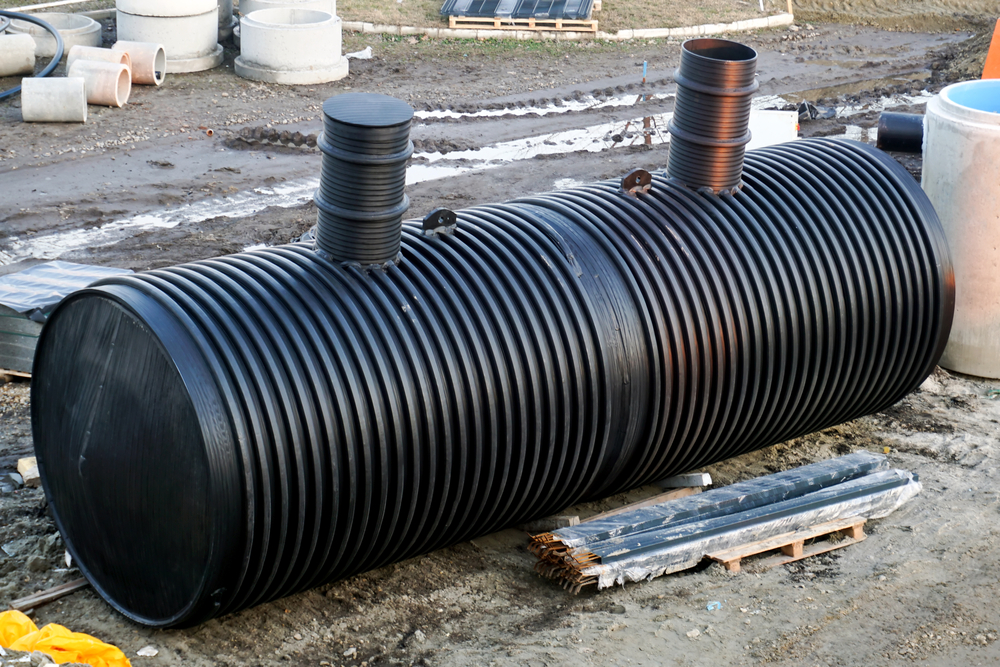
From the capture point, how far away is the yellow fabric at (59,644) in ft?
17.0

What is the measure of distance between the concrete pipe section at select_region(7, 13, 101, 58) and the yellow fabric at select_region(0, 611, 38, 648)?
13563 millimetres

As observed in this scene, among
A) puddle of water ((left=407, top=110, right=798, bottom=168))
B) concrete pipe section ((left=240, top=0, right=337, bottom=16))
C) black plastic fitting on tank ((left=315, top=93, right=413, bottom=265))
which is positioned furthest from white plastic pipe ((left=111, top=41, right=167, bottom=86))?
black plastic fitting on tank ((left=315, top=93, right=413, bottom=265))

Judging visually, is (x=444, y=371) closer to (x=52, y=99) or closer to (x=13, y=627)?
(x=13, y=627)

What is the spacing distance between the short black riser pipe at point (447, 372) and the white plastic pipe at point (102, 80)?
33.6 ft

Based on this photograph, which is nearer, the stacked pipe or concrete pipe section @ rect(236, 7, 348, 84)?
the stacked pipe

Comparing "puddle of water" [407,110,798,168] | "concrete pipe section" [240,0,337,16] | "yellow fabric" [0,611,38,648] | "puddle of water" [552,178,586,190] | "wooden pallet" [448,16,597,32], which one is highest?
"concrete pipe section" [240,0,337,16]

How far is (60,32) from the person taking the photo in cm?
1705

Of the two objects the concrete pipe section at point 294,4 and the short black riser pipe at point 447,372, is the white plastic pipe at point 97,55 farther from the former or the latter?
the short black riser pipe at point 447,372

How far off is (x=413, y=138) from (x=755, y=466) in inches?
332

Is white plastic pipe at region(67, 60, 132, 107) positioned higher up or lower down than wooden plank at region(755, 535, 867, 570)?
higher up

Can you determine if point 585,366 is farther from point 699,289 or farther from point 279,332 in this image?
point 279,332

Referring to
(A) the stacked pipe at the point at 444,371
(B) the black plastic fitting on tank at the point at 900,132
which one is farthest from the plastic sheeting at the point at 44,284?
(B) the black plastic fitting on tank at the point at 900,132

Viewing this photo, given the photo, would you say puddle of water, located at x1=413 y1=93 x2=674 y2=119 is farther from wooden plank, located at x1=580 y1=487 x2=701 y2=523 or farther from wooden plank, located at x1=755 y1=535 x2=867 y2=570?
wooden plank, located at x1=755 y1=535 x2=867 y2=570

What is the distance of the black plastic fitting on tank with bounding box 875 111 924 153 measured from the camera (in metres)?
14.7
